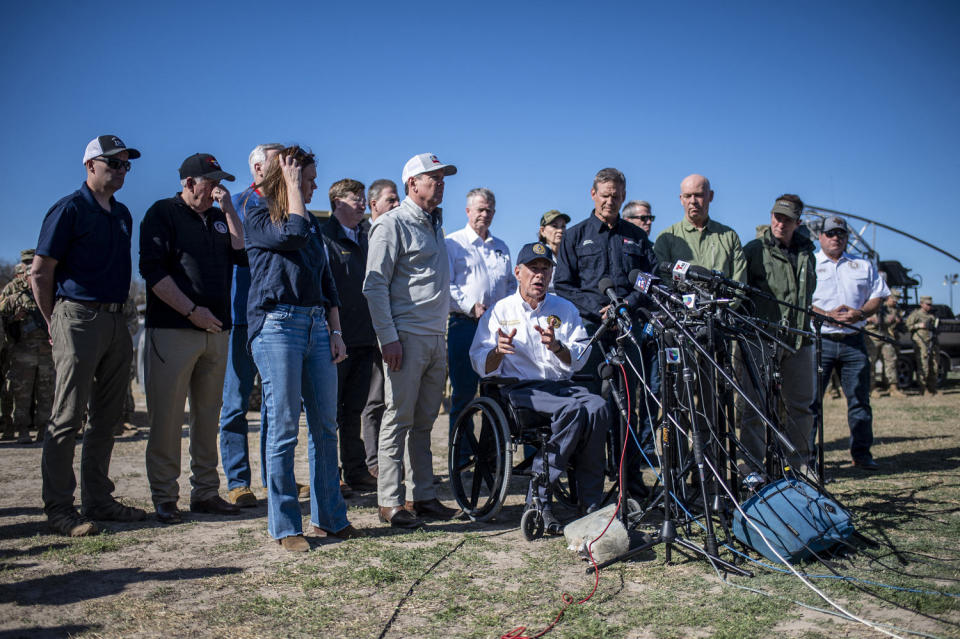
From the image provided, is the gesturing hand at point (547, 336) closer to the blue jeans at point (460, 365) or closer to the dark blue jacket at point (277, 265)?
the blue jeans at point (460, 365)

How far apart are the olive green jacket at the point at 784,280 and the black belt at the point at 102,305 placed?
4.57 metres

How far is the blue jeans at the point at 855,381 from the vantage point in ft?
20.9

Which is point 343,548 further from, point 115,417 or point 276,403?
point 115,417

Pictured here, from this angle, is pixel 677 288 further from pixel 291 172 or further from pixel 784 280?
pixel 291 172

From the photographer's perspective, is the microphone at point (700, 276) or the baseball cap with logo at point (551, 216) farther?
the baseball cap with logo at point (551, 216)

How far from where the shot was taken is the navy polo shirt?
13.5ft

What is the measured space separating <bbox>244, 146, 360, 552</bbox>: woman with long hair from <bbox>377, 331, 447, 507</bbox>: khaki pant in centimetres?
40

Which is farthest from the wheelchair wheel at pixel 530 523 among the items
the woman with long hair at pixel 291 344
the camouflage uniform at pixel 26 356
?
the camouflage uniform at pixel 26 356

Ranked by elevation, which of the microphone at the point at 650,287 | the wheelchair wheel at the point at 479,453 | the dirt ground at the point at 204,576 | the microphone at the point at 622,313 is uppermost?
the microphone at the point at 650,287

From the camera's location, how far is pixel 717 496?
3664 mm

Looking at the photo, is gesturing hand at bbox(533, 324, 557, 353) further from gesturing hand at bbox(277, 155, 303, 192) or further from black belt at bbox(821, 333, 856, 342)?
black belt at bbox(821, 333, 856, 342)

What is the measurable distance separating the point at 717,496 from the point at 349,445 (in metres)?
2.99

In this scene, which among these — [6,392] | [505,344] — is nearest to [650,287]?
[505,344]

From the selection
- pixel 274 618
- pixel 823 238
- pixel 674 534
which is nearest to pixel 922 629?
pixel 674 534
